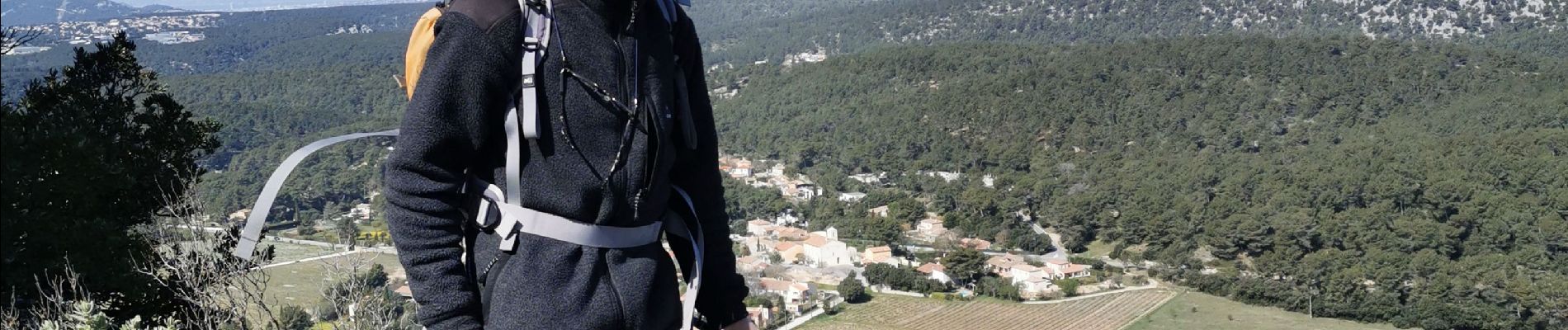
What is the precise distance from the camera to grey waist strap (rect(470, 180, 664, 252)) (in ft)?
4.14

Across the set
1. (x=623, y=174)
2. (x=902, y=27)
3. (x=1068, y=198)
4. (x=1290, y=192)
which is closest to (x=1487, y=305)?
(x=1290, y=192)

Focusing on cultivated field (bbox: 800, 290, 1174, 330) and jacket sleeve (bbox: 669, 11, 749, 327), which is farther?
cultivated field (bbox: 800, 290, 1174, 330)

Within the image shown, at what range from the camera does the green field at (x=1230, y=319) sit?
17.6 m

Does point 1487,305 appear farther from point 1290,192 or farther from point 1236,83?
point 1236,83

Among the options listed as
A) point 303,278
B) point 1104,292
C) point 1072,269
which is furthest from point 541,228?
point 1072,269

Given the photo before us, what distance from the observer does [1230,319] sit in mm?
18078

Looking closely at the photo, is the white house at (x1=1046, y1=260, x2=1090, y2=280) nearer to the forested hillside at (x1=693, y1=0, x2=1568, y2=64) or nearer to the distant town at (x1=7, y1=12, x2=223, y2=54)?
the distant town at (x1=7, y1=12, x2=223, y2=54)

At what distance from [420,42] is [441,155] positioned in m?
0.13

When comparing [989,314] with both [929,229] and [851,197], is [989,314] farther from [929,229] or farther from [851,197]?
[851,197]

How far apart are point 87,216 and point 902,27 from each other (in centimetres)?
5984

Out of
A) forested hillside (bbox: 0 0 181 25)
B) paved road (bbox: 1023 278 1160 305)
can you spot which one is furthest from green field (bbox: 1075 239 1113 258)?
forested hillside (bbox: 0 0 181 25)

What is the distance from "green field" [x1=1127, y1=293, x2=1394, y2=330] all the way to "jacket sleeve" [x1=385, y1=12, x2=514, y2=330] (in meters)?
17.0

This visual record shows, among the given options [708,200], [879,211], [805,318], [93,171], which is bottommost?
[879,211]

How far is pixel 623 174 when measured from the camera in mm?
1310
